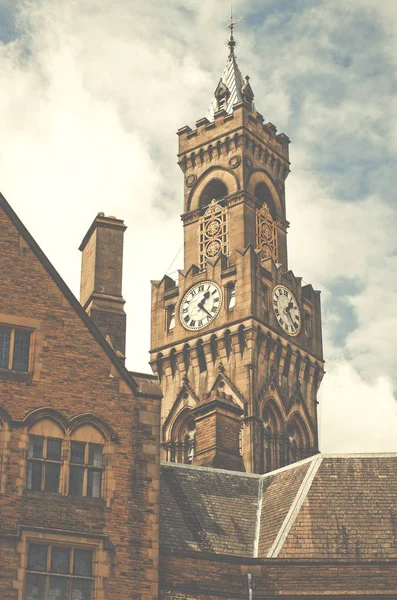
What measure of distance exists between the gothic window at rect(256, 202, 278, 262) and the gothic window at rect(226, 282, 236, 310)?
16.1 feet

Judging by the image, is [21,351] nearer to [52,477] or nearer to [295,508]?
[52,477]

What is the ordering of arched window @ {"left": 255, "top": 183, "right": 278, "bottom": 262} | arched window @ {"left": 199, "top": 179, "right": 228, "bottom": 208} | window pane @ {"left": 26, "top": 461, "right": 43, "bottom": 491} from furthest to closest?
arched window @ {"left": 199, "top": 179, "right": 228, "bottom": 208} < arched window @ {"left": 255, "top": 183, "right": 278, "bottom": 262} < window pane @ {"left": 26, "top": 461, "right": 43, "bottom": 491}

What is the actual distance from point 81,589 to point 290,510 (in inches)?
292

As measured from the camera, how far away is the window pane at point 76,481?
32.8m

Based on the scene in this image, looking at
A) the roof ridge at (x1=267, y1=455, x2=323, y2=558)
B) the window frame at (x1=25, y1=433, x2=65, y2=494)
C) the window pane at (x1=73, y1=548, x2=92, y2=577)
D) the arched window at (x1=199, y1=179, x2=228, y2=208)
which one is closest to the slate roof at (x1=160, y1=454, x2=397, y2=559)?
the roof ridge at (x1=267, y1=455, x2=323, y2=558)

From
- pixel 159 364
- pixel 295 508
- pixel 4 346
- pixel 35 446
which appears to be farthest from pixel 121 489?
pixel 159 364

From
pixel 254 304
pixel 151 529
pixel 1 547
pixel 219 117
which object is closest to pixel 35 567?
pixel 1 547

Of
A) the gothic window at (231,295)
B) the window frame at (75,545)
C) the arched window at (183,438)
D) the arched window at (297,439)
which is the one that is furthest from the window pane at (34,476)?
the gothic window at (231,295)

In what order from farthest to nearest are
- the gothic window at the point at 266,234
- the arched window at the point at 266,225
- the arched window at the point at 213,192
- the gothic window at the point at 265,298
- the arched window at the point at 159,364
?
the arched window at the point at 213,192, the arched window at the point at 266,225, the gothic window at the point at 266,234, the arched window at the point at 159,364, the gothic window at the point at 265,298

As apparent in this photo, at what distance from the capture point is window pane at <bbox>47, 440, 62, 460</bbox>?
3288cm

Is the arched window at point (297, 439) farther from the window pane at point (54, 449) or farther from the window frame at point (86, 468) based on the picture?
the window pane at point (54, 449)

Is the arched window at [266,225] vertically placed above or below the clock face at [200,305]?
above

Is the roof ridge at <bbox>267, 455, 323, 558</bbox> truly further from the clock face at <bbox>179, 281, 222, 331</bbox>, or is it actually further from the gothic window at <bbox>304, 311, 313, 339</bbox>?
the gothic window at <bbox>304, 311, 313, 339</bbox>

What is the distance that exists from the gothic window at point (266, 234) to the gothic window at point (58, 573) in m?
58.0
